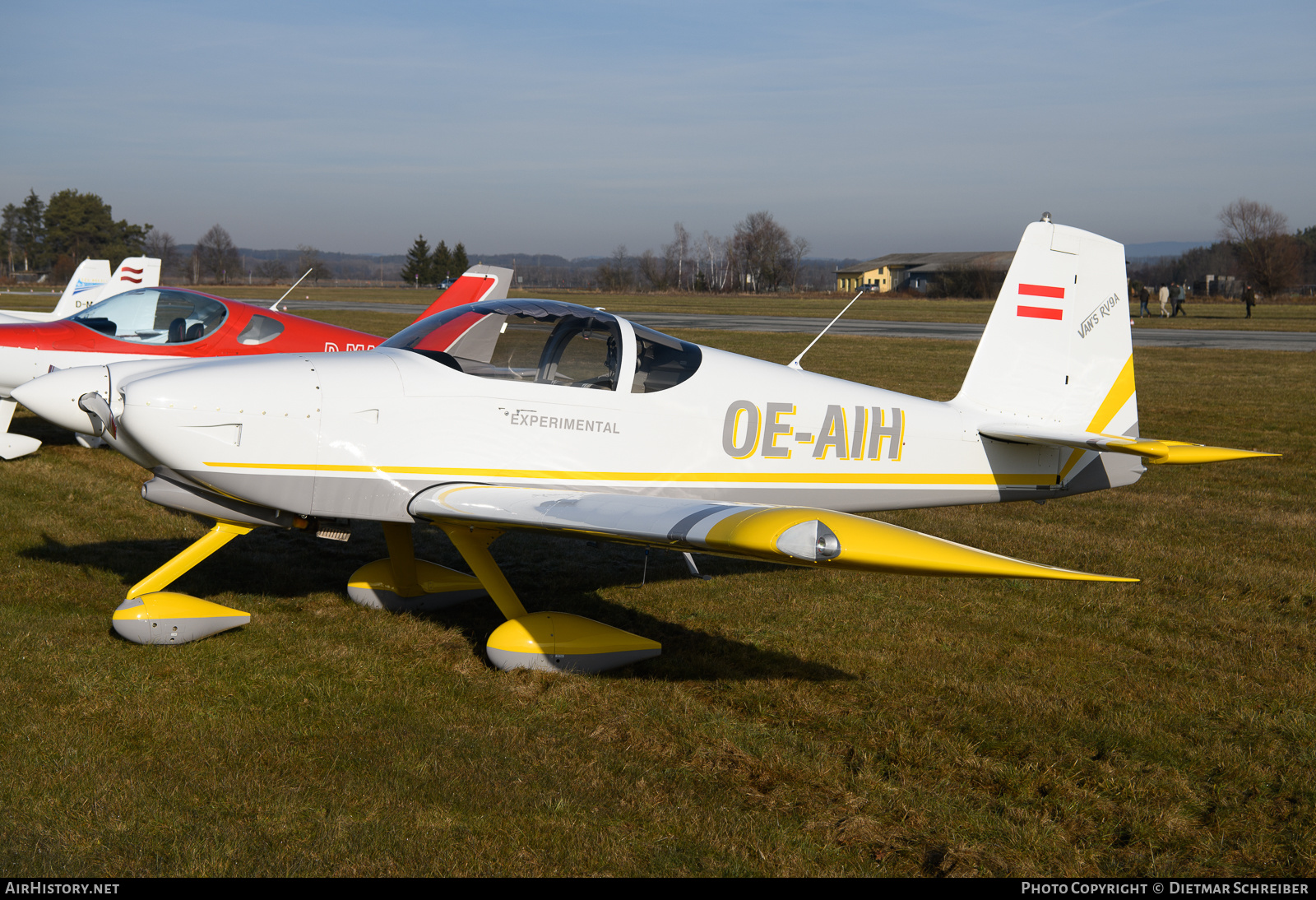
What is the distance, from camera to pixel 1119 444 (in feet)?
18.6

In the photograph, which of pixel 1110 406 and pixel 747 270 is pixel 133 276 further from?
pixel 747 270

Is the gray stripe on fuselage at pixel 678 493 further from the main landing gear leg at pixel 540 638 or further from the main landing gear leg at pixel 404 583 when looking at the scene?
the main landing gear leg at pixel 404 583

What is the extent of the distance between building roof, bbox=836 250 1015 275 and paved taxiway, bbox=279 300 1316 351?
5518cm

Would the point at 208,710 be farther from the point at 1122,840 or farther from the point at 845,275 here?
the point at 845,275

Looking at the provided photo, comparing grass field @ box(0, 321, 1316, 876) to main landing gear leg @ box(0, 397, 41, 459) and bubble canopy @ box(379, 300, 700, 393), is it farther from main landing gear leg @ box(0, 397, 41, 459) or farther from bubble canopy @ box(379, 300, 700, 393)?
main landing gear leg @ box(0, 397, 41, 459)

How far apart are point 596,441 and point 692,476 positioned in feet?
2.18

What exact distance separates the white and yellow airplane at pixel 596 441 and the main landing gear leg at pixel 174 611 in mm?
14

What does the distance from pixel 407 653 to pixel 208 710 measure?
3.72 feet

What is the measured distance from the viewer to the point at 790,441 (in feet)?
19.4

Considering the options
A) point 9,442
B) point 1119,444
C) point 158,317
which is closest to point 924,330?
point 158,317

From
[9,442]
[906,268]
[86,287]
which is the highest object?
[906,268]

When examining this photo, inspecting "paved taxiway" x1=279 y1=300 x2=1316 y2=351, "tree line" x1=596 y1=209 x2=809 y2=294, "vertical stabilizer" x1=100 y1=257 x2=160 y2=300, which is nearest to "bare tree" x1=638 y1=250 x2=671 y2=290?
"tree line" x1=596 y1=209 x2=809 y2=294

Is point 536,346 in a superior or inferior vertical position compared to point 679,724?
superior
